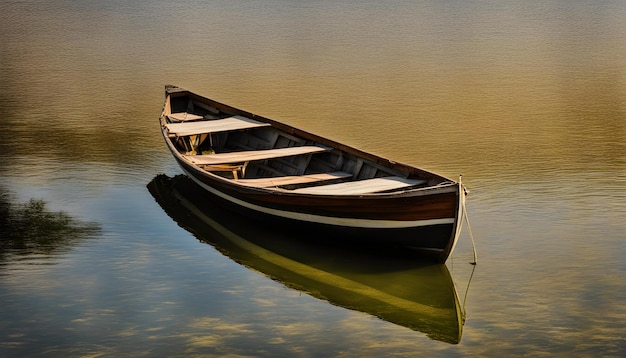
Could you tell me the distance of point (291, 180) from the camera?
15492mm

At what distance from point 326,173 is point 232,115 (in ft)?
13.1

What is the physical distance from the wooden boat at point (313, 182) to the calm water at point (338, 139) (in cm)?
48

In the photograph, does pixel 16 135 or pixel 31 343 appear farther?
pixel 16 135

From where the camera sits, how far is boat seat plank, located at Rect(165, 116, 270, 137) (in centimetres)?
1794

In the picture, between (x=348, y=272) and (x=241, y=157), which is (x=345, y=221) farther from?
(x=241, y=157)

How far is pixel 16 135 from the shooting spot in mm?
20641

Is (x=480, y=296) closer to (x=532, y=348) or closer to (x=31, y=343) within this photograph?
(x=532, y=348)

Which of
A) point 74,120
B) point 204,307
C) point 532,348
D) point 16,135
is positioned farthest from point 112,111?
point 532,348

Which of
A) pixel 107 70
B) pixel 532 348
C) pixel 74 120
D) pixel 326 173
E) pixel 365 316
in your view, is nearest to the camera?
pixel 532 348

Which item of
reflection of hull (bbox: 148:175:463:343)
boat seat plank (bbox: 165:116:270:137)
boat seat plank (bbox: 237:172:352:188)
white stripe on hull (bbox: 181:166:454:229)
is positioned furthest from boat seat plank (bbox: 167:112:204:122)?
white stripe on hull (bbox: 181:166:454:229)

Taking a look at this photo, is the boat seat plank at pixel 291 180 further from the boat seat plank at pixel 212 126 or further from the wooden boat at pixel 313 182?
the boat seat plank at pixel 212 126

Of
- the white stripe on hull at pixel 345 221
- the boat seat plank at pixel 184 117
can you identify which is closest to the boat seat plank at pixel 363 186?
the white stripe on hull at pixel 345 221

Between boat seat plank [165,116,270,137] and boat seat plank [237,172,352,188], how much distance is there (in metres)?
2.38

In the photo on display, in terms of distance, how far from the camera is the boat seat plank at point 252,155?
1636 cm
